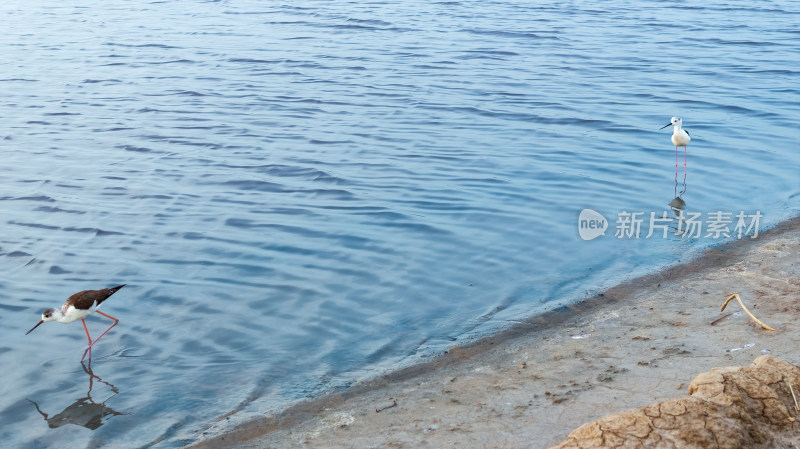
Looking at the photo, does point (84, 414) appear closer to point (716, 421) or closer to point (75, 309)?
point (75, 309)

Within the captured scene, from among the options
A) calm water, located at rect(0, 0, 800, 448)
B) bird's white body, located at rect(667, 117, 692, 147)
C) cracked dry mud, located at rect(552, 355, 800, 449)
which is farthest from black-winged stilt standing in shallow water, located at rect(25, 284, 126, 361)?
bird's white body, located at rect(667, 117, 692, 147)

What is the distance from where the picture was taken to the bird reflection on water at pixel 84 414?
6156 mm

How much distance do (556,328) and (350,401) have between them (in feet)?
6.53

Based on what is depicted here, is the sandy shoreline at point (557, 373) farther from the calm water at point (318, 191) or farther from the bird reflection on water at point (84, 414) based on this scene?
the bird reflection on water at point (84, 414)

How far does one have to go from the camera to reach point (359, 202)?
10.8 m

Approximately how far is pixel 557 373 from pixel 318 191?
19.4ft

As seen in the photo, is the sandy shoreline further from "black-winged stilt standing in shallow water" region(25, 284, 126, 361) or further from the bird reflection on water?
"black-winged stilt standing in shallow water" region(25, 284, 126, 361)

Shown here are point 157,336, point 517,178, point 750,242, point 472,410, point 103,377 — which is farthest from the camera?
point 517,178

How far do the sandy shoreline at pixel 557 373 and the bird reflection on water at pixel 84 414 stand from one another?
949 millimetres

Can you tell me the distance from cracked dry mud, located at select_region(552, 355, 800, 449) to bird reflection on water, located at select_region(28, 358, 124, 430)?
3726mm

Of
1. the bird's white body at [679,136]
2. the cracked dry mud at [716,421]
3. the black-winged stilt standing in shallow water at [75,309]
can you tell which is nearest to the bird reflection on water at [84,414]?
the black-winged stilt standing in shallow water at [75,309]

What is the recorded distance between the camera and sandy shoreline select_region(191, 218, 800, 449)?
205 inches

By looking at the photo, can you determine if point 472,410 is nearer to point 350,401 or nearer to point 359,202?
point 350,401

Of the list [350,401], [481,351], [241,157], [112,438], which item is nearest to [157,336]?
[112,438]
